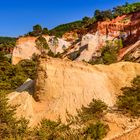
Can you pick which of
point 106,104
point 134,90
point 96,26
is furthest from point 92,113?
point 96,26

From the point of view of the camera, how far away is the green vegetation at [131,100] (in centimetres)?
3984

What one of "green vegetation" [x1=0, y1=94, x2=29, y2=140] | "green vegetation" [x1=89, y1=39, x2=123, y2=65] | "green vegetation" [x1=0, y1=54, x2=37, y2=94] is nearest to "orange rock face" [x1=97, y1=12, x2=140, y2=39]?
"green vegetation" [x1=89, y1=39, x2=123, y2=65]

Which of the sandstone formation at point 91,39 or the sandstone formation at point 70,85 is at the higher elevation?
the sandstone formation at point 91,39

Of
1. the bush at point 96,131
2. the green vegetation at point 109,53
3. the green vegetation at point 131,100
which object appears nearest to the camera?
the bush at point 96,131

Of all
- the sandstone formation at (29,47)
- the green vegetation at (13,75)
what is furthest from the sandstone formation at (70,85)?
the sandstone formation at (29,47)

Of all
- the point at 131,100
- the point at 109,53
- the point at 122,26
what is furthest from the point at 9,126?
the point at 122,26

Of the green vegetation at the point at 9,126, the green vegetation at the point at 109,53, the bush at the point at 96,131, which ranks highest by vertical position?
the green vegetation at the point at 109,53

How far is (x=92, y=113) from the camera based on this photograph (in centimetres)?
3909

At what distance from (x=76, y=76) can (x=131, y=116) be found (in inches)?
278

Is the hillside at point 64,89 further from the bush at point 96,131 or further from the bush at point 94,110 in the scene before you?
the bush at point 96,131

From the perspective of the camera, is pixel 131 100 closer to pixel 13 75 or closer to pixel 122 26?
pixel 13 75

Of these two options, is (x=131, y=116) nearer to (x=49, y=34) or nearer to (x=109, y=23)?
(x=109, y=23)

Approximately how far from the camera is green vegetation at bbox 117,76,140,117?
131 feet

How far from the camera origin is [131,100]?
40406mm
